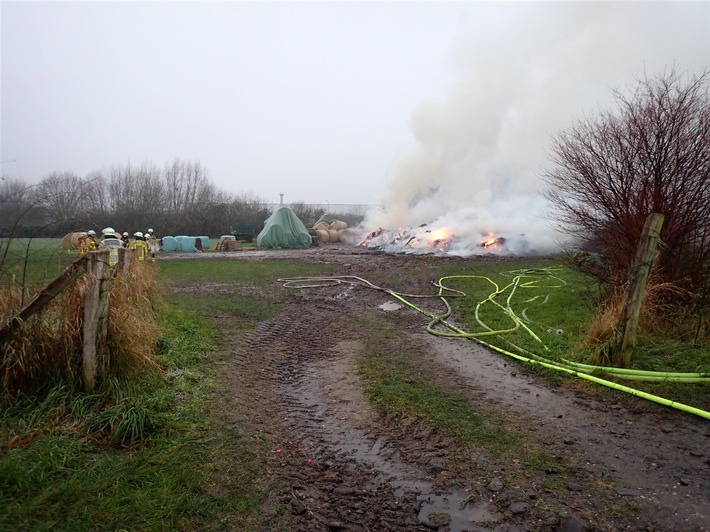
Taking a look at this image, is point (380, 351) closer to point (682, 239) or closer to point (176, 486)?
point (176, 486)

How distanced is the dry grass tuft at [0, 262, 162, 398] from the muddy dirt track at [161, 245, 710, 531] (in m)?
1.17

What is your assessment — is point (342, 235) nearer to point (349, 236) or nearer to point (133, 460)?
point (349, 236)

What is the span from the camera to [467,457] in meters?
3.79

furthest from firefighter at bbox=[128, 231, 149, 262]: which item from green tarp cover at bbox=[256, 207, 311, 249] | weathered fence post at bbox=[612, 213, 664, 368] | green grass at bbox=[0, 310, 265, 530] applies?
green tarp cover at bbox=[256, 207, 311, 249]

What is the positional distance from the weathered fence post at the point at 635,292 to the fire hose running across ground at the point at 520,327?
10.9 inches

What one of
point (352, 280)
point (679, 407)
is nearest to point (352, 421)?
point (679, 407)

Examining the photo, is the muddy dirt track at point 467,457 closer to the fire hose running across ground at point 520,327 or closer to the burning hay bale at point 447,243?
the fire hose running across ground at point 520,327

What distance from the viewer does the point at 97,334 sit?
4.46 meters

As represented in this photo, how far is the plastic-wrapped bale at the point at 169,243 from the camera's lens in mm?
29725

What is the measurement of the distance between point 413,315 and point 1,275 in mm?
7089

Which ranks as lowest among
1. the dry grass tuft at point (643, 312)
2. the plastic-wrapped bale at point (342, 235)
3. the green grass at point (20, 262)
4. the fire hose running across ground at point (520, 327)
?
the fire hose running across ground at point (520, 327)

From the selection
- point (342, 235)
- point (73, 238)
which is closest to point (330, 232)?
point (342, 235)

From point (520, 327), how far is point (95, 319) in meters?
6.53

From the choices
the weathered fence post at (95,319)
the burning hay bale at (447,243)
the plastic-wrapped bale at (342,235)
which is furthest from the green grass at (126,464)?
the plastic-wrapped bale at (342,235)
